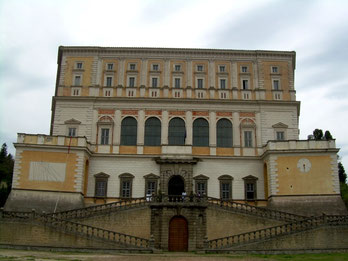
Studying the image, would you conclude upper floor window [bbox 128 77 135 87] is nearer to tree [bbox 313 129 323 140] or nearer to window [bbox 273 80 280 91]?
window [bbox 273 80 280 91]

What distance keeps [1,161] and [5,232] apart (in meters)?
45.3

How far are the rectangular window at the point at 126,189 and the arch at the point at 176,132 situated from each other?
5593 mm

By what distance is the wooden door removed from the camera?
101 ft

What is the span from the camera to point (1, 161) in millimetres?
71438

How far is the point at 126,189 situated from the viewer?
3916cm

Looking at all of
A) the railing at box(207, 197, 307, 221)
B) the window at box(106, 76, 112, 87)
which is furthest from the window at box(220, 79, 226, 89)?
the railing at box(207, 197, 307, 221)

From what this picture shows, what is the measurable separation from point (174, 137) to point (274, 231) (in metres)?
14.0

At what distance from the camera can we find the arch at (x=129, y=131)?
41.0m

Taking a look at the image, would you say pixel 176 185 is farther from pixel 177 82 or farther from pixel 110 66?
pixel 110 66

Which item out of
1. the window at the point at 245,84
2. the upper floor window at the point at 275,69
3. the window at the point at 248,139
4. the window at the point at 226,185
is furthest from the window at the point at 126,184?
the upper floor window at the point at 275,69

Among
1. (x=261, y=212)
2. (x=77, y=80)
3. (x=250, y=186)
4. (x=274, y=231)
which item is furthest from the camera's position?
(x=77, y=80)

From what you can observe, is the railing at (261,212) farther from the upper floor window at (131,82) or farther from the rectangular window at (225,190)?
the upper floor window at (131,82)

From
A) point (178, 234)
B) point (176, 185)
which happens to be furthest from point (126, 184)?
point (178, 234)

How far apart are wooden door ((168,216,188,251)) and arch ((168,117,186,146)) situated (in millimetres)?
10914
